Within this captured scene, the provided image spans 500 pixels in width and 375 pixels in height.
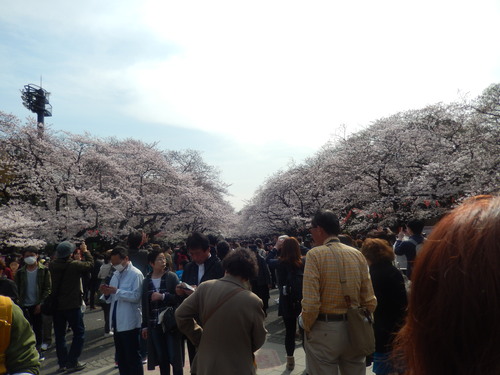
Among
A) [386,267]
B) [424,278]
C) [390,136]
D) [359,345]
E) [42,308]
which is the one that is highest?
[390,136]

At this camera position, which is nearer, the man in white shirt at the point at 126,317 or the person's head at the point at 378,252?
the person's head at the point at 378,252

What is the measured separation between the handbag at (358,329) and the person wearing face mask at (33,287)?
209 inches

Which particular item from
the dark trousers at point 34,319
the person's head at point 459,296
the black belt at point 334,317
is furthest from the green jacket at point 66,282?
the person's head at point 459,296

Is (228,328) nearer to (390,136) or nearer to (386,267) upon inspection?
(386,267)

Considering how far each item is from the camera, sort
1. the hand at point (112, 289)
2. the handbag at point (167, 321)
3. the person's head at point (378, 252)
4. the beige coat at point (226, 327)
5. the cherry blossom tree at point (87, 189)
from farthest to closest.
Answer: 1. the cherry blossom tree at point (87, 189)
2. the hand at point (112, 289)
3. the handbag at point (167, 321)
4. the person's head at point (378, 252)
5. the beige coat at point (226, 327)

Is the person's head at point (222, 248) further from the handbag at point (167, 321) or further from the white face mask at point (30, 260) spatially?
the white face mask at point (30, 260)

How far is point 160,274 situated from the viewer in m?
4.41

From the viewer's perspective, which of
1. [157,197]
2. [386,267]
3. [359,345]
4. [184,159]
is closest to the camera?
[359,345]

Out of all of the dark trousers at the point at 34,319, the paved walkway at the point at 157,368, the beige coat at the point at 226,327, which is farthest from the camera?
the dark trousers at the point at 34,319

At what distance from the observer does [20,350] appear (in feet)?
7.48

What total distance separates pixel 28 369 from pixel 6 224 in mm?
14968

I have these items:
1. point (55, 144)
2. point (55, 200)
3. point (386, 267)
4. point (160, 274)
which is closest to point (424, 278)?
point (386, 267)

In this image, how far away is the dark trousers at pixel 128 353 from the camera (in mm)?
4297

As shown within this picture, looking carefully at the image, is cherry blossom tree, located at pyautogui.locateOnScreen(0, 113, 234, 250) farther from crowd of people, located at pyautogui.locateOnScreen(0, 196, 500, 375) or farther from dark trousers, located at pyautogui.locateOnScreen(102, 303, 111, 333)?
crowd of people, located at pyautogui.locateOnScreen(0, 196, 500, 375)
